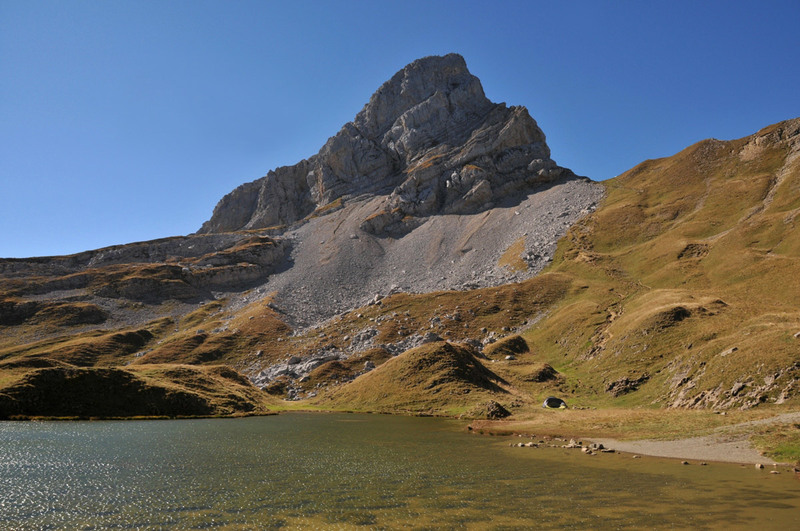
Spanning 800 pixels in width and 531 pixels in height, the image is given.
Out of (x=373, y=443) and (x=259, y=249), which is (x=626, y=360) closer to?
(x=373, y=443)

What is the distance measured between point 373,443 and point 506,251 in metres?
117

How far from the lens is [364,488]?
20.7m

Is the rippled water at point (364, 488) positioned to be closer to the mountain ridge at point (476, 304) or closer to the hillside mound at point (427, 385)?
the mountain ridge at point (476, 304)

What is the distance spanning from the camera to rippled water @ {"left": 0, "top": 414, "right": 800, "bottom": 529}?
16062mm

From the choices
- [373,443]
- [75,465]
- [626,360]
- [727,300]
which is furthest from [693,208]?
[75,465]

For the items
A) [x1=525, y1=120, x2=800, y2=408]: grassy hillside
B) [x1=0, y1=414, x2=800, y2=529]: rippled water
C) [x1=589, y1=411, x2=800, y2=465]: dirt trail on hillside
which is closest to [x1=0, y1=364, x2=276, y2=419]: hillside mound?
[x1=0, y1=414, x2=800, y2=529]: rippled water

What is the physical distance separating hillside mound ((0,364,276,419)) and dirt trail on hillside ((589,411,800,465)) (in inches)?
1962

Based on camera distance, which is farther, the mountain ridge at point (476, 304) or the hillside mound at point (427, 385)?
the hillside mound at point (427, 385)

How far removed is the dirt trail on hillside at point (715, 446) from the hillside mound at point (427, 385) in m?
28.2

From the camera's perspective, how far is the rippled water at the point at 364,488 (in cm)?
1606

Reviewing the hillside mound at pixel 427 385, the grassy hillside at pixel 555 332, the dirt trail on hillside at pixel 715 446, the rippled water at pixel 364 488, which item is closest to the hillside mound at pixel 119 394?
the grassy hillside at pixel 555 332

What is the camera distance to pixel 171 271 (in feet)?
564

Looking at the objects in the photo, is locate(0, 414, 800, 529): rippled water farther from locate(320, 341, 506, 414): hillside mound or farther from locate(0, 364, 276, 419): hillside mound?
locate(320, 341, 506, 414): hillside mound

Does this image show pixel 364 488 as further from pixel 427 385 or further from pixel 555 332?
pixel 555 332
